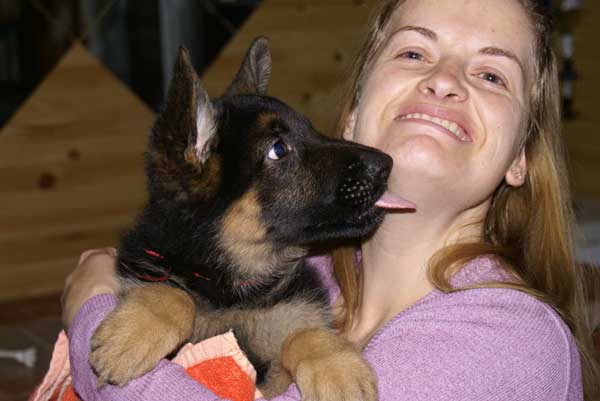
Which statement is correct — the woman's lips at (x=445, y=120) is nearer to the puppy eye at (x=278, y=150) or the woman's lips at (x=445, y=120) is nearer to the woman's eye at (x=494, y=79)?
the woman's eye at (x=494, y=79)

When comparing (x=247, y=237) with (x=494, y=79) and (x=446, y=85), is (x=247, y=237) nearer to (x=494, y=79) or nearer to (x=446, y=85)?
(x=446, y=85)

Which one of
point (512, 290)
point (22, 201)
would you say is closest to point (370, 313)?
point (512, 290)

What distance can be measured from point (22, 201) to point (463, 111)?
3838mm

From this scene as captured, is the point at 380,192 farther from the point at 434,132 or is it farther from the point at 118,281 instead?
the point at 118,281

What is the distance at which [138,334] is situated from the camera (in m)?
1.96

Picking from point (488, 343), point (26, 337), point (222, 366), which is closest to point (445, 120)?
point (488, 343)

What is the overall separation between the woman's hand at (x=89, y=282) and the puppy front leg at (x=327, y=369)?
519 mm

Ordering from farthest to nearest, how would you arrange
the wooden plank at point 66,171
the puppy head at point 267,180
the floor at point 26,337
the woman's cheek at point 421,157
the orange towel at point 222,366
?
1. the wooden plank at point 66,171
2. the floor at point 26,337
3. the puppy head at point 267,180
4. the woman's cheek at point 421,157
5. the orange towel at point 222,366

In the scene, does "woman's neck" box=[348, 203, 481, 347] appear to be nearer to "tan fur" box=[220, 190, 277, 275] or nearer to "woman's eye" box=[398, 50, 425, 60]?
"tan fur" box=[220, 190, 277, 275]

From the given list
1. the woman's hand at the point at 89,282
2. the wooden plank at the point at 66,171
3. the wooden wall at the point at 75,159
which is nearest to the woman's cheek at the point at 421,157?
the woman's hand at the point at 89,282

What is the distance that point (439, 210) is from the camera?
229cm

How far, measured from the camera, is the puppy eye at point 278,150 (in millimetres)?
2346

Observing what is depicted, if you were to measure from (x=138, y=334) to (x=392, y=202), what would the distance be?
2.49 feet

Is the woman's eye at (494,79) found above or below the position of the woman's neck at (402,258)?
above
